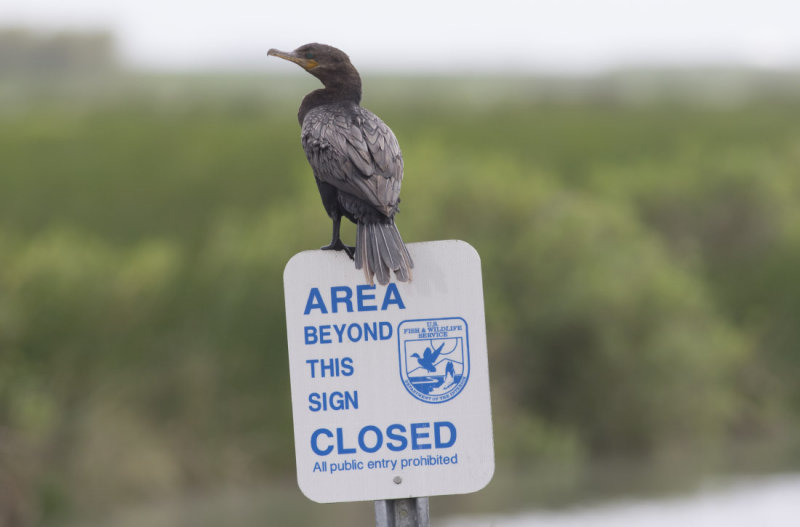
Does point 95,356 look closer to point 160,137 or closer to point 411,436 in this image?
point 411,436

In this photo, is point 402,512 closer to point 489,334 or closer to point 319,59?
point 319,59

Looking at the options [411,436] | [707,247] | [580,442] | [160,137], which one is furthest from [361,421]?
[160,137]

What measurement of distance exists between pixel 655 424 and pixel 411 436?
62.9 feet

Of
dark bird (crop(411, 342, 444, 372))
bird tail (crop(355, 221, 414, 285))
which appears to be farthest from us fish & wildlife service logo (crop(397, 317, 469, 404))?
bird tail (crop(355, 221, 414, 285))

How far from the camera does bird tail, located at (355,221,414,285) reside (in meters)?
3.61

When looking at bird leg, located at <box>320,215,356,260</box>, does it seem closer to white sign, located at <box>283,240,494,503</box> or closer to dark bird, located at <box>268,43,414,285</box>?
dark bird, located at <box>268,43,414,285</box>

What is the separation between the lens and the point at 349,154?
13.3ft

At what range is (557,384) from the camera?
22.5 metres

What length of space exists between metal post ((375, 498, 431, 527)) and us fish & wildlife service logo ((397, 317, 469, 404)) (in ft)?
0.90

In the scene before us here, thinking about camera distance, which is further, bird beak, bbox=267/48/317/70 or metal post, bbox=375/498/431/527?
bird beak, bbox=267/48/317/70

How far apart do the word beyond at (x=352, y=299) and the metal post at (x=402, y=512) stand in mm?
514

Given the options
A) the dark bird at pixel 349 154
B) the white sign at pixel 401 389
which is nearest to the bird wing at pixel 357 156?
the dark bird at pixel 349 154

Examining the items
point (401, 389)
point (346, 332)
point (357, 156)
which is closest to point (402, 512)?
point (401, 389)

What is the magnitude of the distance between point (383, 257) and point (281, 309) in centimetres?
1609
